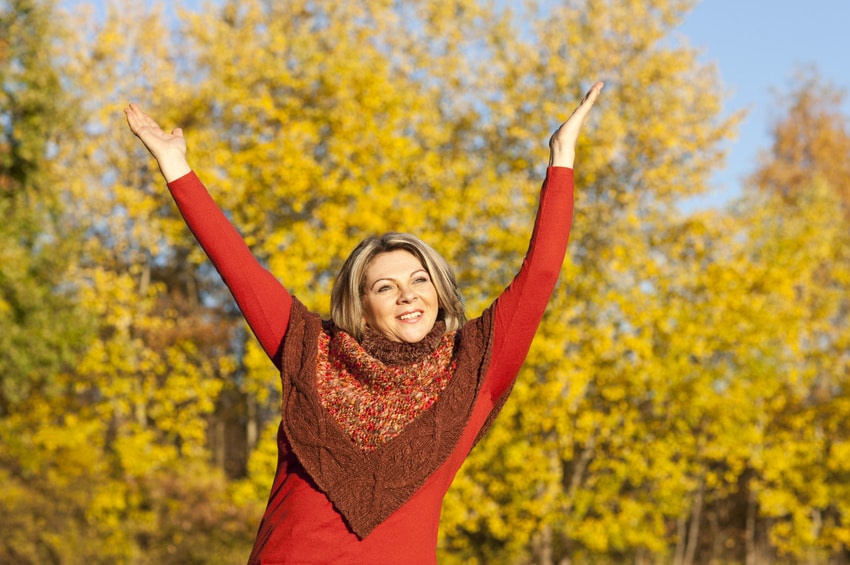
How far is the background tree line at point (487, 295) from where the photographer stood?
1057 centimetres

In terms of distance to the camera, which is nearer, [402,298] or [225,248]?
[225,248]

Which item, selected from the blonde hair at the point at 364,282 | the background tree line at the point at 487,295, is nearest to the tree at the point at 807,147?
the background tree line at the point at 487,295

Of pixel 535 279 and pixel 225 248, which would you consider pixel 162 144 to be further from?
pixel 535 279

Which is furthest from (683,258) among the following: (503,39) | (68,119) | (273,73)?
(68,119)

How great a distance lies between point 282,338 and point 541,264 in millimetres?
619

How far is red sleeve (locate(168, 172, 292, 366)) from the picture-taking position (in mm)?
2326

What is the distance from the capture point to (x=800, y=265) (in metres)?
11.5

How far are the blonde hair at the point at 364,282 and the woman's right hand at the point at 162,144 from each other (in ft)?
1.45

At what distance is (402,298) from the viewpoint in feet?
7.99

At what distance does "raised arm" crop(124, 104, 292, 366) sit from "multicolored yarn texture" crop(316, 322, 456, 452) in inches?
5.4

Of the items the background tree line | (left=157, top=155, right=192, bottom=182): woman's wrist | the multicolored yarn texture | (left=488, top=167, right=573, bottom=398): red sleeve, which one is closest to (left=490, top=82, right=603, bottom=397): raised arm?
(left=488, top=167, right=573, bottom=398): red sleeve

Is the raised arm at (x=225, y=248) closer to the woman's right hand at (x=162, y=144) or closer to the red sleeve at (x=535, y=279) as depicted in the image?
the woman's right hand at (x=162, y=144)

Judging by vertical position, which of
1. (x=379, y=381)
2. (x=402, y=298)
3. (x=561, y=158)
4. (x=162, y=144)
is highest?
(x=561, y=158)

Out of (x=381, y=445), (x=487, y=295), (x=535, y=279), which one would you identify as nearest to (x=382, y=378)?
(x=381, y=445)
